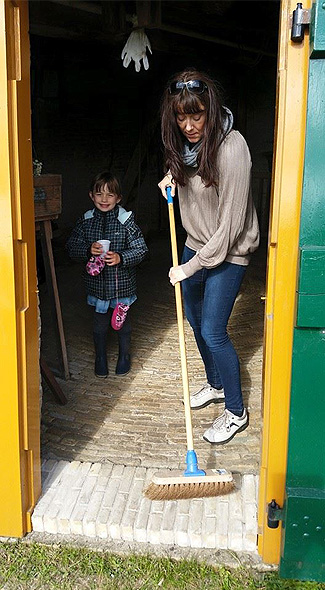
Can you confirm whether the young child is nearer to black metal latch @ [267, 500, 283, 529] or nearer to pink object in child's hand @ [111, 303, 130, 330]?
pink object in child's hand @ [111, 303, 130, 330]

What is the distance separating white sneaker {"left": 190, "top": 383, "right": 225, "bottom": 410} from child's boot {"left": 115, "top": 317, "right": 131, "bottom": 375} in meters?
0.74

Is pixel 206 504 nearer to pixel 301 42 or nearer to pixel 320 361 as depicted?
pixel 320 361

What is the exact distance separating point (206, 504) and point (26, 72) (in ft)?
6.91

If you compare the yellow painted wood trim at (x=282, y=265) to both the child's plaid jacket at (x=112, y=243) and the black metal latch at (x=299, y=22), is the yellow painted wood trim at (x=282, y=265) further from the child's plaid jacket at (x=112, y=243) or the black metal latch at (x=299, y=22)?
the child's plaid jacket at (x=112, y=243)

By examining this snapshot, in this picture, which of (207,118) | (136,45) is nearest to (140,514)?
(207,118)

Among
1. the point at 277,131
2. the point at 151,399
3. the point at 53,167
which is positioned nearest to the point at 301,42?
the point at 277,131

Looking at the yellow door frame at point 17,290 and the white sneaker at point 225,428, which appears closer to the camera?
the yellow door frame at point 17,290

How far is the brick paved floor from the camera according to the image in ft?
11.4

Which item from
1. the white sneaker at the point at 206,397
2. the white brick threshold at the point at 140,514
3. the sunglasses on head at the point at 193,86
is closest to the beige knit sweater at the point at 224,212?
the sunglasses on head at the point at 193,86

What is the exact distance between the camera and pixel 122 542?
2701 mm

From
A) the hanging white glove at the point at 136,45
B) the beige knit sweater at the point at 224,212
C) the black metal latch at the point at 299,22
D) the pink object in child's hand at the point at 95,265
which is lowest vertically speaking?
the pink object in child's hand at the point at 95,265

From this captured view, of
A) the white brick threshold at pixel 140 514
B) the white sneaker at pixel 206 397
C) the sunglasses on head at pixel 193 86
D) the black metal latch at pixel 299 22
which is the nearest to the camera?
the black metal latch at pixel 299 22

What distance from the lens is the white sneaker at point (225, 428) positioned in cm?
358

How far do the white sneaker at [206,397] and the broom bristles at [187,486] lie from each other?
1202 mm
